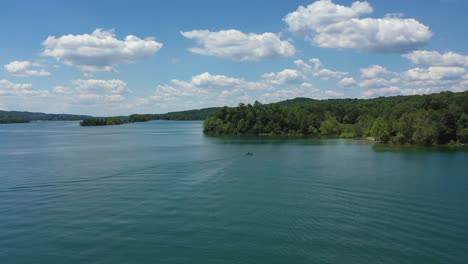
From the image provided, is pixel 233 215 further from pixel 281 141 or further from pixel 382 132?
pixel 382 132

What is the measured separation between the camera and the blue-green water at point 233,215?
17.0 meters

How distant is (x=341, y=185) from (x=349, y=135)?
70326 millimetres

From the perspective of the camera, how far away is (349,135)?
9688 centimetres

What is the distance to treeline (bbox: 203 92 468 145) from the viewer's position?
7131 centimetres

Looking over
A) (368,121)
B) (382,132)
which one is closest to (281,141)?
(382,132)

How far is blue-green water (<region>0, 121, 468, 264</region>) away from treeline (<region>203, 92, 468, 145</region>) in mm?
34876

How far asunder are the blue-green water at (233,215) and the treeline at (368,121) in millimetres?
34876

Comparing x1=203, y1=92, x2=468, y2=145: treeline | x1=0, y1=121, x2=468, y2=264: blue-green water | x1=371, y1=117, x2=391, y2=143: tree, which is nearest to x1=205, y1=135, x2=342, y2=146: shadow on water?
x1=371, y1=117, x2=391, y2=143: tree

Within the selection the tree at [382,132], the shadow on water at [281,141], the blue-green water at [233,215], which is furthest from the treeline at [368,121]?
the blue-green water at [233,215]

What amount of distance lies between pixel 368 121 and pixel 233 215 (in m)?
83.9

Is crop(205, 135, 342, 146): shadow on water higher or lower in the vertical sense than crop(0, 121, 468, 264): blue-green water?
higher

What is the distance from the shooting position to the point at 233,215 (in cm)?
2247

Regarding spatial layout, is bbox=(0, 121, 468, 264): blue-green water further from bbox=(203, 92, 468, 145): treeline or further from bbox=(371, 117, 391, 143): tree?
bbox=(371, 117, 391, 143): tree

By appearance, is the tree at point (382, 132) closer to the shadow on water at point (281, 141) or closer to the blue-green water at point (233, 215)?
the shadow on water at point (281, 141)
